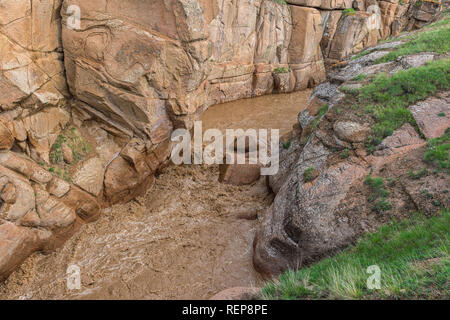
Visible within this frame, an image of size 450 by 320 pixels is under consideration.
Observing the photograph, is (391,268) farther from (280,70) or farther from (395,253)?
(280,70)

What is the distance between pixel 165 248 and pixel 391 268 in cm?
551

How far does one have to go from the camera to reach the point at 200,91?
9.79 meters

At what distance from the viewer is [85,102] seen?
881 cm

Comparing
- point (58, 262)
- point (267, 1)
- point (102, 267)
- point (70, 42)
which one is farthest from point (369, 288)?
point (267, 1)

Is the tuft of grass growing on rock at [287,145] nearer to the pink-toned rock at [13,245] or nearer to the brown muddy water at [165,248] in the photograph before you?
the brown muddy water at [165,248]

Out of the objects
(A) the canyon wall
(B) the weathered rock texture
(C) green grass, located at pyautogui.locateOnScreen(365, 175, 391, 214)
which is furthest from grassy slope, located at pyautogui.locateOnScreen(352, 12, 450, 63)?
(A) the canyon wall

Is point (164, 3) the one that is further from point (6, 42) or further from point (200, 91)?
point (6, 42)

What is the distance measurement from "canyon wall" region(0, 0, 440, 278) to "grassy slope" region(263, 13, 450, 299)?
Result: 5106 mm

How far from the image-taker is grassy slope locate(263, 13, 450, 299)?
3658 millimetres

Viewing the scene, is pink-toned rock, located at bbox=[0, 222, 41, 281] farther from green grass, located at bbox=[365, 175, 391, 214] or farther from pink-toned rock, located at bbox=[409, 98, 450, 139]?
pink-toned rock, located at bbox=[409, 98, 450, 139]

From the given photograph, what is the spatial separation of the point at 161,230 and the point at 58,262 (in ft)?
8.47

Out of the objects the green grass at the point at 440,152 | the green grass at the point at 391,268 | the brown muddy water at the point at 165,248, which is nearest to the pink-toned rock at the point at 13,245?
the brown muddy water at the point at 165,248

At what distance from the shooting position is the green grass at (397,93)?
7121 millimetres

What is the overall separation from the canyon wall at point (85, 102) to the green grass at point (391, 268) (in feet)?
19.3
